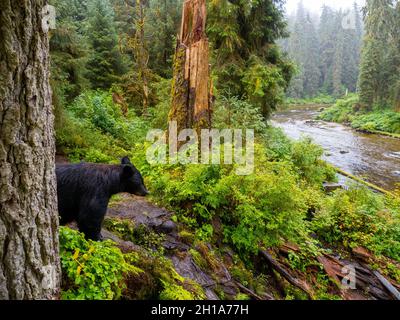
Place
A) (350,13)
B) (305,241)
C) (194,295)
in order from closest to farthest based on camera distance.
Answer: (194,295)
(305,241)
(350,13)

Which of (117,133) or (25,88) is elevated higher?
(25,88)

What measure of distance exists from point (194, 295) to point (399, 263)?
6510 mm

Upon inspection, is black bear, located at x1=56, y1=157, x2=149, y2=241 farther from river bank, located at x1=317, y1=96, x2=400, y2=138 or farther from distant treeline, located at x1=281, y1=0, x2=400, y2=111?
river bank, located at x1=317, y1=96, x2=400, y2=138

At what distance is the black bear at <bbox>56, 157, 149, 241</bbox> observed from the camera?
3617 millimetres

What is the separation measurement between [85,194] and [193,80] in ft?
16.7

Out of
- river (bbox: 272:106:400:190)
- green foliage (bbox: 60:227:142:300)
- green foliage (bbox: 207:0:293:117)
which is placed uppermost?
green foliage (bbox: 207:0:293:117)

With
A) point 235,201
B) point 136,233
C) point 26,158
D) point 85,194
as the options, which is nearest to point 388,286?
point 235,201

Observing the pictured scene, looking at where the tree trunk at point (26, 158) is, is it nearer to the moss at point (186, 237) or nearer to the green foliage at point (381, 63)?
the moss at point (186, 237)

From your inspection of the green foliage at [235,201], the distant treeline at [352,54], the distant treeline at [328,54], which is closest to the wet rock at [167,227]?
the green foliage at [235,201]

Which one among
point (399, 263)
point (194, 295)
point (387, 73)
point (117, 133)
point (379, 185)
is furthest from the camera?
point (387, 73)

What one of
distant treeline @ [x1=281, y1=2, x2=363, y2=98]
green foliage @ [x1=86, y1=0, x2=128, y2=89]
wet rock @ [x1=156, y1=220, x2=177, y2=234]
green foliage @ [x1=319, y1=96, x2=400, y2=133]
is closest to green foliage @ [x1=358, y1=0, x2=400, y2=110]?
green foliage @ [x1=319, y1=96, x2=400, y2=133]

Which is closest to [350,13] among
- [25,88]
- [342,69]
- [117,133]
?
[342,69]

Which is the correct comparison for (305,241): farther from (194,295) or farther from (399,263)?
(194,295)

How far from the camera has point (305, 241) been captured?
702 centimetres
